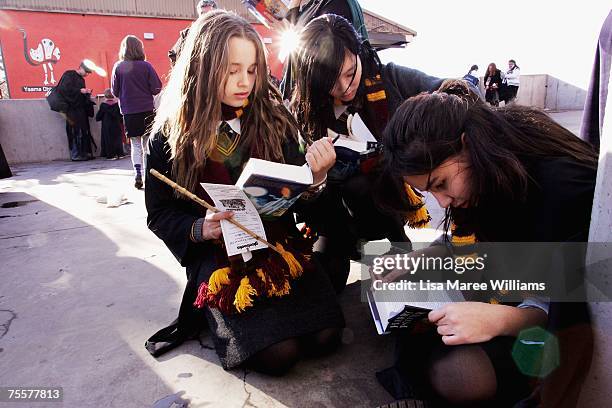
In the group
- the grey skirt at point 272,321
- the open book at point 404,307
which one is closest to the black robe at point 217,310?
the grey skirt at point 272,321

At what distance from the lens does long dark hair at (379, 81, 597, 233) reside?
3.57 ft

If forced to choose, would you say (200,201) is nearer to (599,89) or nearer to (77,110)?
(599,89)

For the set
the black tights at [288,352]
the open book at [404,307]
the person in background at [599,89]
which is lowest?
the black tights at [288,352]

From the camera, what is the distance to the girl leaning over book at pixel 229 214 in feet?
4.97

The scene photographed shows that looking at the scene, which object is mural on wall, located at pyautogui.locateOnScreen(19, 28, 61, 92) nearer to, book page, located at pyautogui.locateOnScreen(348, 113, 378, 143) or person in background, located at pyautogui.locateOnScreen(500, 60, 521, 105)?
person in background, located at pyautogui.locateOnScreen(500, 60, 521, 105)

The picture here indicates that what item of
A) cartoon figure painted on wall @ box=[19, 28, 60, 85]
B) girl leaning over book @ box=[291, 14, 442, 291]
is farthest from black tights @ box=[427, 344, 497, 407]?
cartoon figure painted on wall @ box=[19, 28, 60, 85]

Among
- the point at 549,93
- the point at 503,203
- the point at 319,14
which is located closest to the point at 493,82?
the point at 549,93

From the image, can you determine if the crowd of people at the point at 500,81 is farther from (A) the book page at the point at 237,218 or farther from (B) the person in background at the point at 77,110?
(A) the book page at the point at 237,218

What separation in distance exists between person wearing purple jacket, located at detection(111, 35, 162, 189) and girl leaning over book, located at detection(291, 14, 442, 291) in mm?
2994

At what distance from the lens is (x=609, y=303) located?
105cm

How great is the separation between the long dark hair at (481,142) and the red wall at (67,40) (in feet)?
33.3

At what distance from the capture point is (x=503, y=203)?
1.17m

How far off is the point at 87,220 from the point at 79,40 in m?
10.6

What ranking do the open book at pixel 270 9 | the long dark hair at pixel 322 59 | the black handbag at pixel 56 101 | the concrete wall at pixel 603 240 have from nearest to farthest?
1. the concrete wall at pixel 603 240
2. the long dark hair at pixel 322 59
3. the open book at pixel 270 9
4. the black handbag at pixel 56 101
